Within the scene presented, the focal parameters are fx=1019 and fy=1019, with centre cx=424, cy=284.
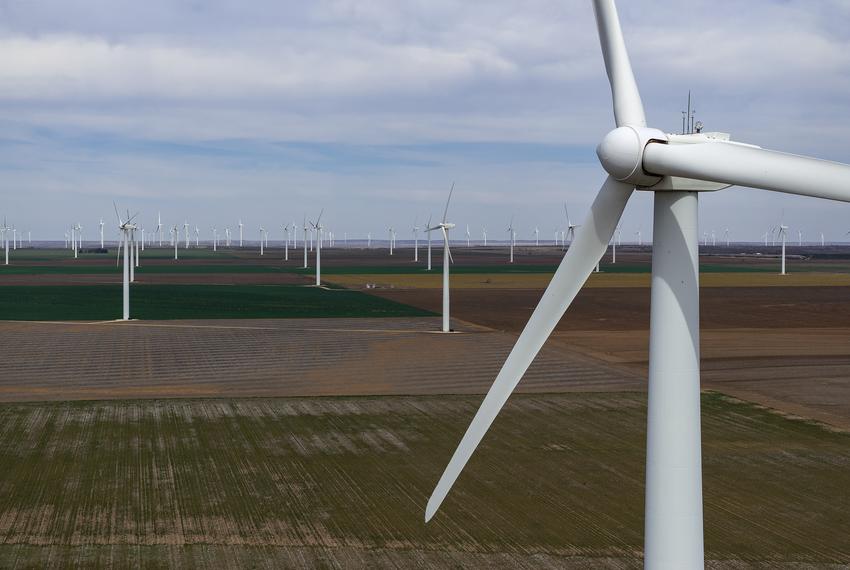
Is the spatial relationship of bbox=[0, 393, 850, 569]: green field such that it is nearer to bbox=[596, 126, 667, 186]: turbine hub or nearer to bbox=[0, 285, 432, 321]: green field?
bbox=[596, 126, 667, 186]: turbine hub

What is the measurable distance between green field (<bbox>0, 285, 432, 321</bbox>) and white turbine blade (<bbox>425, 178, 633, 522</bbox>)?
79.4 metres

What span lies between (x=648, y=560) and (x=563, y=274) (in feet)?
15.8

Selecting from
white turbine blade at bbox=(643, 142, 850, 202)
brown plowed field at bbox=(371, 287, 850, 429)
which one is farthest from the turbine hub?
brown plowed field at bbox=(371, 287, 850, 429)

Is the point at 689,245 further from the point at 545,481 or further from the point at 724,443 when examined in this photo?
the point at 724,443

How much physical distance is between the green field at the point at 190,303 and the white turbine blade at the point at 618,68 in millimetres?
79606

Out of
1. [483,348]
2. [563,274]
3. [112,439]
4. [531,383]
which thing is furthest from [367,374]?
[563,274]

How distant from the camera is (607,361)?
6519 centimetres

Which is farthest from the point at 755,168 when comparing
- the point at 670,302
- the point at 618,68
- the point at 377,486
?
the point at 377,486

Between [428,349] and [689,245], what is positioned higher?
[689,245]

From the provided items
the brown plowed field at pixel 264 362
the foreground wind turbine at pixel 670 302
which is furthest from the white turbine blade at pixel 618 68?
the brown plowed field at pixel 264 362

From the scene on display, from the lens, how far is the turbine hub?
15055 millimetres

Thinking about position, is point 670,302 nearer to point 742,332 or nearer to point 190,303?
point 742,332

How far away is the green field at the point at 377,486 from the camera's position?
26484 millimetres

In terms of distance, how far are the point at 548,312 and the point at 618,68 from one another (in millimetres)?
4377
